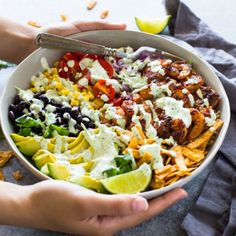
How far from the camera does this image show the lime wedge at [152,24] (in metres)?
1.65

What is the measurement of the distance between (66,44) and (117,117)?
30cm

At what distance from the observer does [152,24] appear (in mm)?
1649

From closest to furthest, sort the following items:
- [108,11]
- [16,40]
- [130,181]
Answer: [130,181] < [16,40] < [108,11]

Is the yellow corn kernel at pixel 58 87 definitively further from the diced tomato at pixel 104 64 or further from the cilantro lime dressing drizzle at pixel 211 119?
the cilantro lime dressing drizzle at pixel 211 119

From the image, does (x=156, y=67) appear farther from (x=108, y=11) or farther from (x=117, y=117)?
(x=108, y=11)

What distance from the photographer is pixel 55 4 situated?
188 centimetres

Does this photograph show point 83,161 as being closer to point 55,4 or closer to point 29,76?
point 29,76

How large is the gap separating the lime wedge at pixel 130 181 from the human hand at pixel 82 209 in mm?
48

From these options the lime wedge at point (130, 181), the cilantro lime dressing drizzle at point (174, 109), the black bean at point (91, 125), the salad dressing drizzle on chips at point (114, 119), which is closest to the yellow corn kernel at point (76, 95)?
the salad dressing drizzle on chips at point (114, 119)

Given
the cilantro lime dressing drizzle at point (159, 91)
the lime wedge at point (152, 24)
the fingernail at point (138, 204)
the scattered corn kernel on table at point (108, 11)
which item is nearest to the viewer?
the fingernail at point (138, 204)

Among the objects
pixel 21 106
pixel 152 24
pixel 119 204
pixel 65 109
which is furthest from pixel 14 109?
pixel 152 24

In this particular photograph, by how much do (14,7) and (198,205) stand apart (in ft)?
3.68

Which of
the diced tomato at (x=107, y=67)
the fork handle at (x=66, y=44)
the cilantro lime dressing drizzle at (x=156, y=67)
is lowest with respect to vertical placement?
the diced tomato at (x=107, y=67)

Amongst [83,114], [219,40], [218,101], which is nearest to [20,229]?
[83,114]
